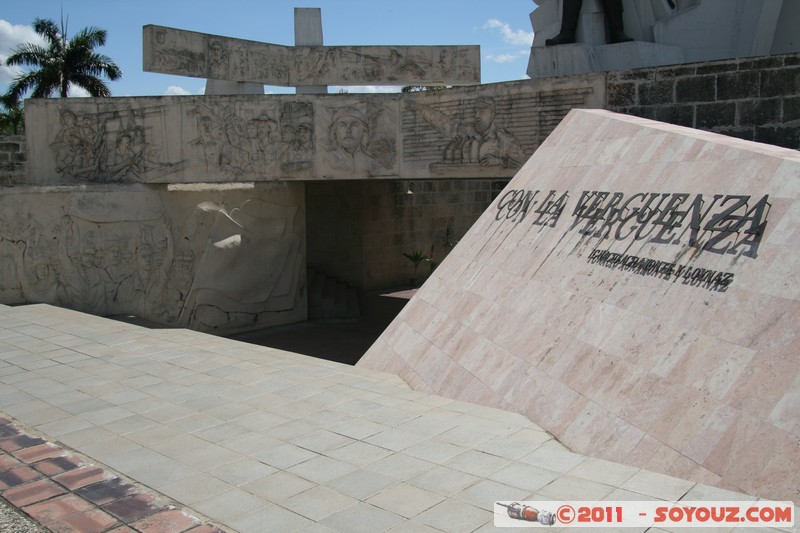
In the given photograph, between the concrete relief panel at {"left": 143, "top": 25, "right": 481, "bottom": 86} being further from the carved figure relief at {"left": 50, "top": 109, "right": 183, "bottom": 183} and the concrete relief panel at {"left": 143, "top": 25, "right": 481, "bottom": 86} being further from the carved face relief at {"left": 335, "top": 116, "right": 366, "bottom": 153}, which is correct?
the carved face relief at {"left": 335, "top": 116, "right": 366, "bottom": 153}

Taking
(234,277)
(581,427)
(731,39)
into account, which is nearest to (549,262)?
(581,427)

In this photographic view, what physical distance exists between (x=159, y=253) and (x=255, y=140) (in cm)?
205

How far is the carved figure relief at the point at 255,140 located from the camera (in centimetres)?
980

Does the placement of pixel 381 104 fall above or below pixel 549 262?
above

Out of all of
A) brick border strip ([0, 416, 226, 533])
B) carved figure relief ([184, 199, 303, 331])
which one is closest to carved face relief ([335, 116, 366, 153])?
carved figure relief ([184, 199, 303, 331])

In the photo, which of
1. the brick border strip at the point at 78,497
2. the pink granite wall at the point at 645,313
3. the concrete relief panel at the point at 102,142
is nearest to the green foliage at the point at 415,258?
the concrete relief panel at the point at 102,142

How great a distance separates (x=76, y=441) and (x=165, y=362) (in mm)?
2053

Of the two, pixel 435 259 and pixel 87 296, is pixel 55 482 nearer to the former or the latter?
pixel 87 296

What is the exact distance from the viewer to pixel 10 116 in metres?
25.5

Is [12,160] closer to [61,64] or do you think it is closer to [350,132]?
[350,132]

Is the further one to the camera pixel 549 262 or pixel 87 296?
pixel 87 296

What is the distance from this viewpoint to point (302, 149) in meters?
9.84

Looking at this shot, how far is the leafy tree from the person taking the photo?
24422 mm

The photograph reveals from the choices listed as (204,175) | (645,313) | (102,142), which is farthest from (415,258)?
(645,313)
